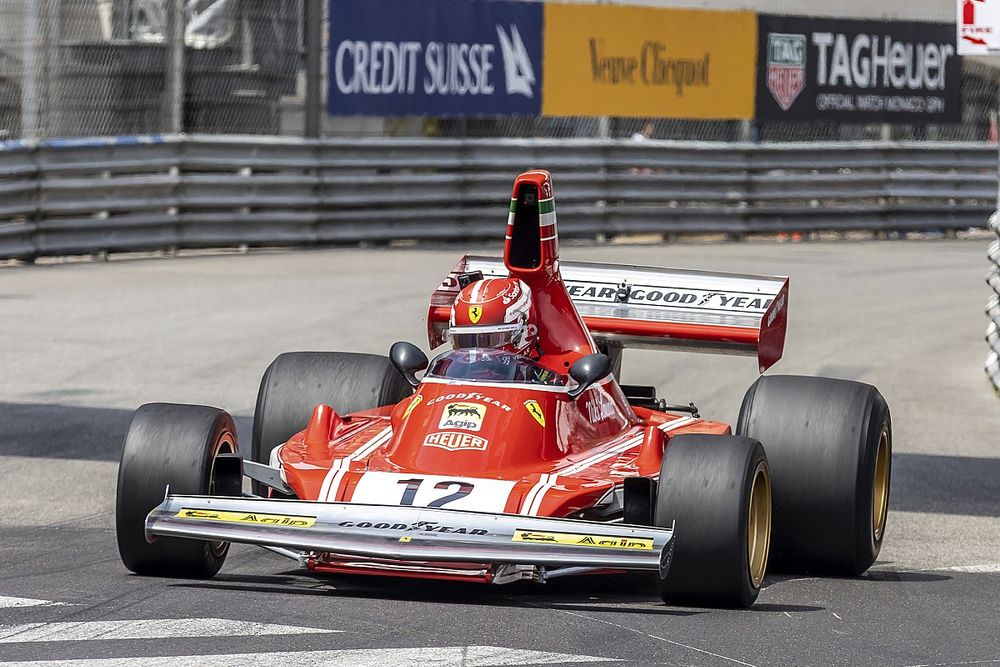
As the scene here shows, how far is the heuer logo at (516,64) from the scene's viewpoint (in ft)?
70.3

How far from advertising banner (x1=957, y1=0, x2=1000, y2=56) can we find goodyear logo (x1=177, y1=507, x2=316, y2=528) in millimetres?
7573

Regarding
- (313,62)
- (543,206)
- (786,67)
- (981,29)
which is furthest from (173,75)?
(543,206)

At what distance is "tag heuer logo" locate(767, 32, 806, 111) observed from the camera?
77.7 ft

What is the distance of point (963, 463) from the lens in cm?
1027

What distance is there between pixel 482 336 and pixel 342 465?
2.80 feet

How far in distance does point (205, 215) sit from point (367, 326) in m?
5.34

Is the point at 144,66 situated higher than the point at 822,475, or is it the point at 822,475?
the point at 144,66

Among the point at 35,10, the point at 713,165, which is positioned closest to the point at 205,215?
the point at 35,10

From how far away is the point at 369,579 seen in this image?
22.6 ft

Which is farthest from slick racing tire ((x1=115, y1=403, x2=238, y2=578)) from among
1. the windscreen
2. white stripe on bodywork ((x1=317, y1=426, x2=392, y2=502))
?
the windscreen

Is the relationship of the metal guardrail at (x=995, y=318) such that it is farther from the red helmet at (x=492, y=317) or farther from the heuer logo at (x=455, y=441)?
the heuer logo at (x=455, y=441)

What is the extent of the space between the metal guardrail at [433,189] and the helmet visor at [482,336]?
11401 mm

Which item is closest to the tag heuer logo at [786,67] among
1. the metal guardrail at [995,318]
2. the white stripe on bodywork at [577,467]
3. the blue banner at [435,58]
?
the blue banner at [435,58]

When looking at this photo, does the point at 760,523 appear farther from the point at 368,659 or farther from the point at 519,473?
the point at 368,659
